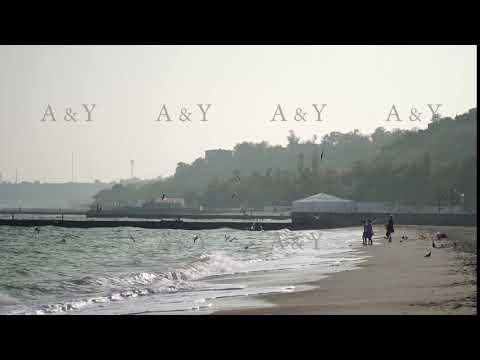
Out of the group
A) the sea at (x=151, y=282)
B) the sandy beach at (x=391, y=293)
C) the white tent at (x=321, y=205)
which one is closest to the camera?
the sandy beach at (x=391, y=293)

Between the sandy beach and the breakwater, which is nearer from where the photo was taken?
the sandy beach

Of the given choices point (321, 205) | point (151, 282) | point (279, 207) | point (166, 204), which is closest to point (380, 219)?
point (321, 205)

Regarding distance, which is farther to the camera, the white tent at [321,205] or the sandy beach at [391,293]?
the white tent at [321,205]

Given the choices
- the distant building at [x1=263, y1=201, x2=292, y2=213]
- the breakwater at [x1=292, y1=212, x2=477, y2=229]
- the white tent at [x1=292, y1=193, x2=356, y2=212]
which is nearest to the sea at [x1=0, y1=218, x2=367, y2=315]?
the breakwater at [x1=292, y1=212, x2=477, y2=229]

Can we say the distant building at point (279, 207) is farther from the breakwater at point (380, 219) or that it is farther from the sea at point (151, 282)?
the sea at point (151, 282)

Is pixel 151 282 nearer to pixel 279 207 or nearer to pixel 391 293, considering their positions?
pixel 391 293

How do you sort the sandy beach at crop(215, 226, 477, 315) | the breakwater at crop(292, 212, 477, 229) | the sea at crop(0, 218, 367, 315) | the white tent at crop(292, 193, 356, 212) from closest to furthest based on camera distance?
the sandy beach at crop(215, 226, 477, 315)
the sea at crop(0, 218, 367, 315)
the breakwater at crop(292, 212, 477, 229)
the white tent at crop(292, 193, 356, 212)

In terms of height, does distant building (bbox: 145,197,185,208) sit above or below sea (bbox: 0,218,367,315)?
above

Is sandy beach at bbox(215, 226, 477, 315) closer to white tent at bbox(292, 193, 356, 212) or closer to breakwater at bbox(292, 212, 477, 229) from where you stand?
breakwater at bbox(292, 212, 477, 229)

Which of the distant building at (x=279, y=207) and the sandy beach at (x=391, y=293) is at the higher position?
the distant building at (x=279, y=207)

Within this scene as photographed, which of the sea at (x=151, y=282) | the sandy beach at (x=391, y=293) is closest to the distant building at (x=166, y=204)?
the sea at (x=151, y=282)
